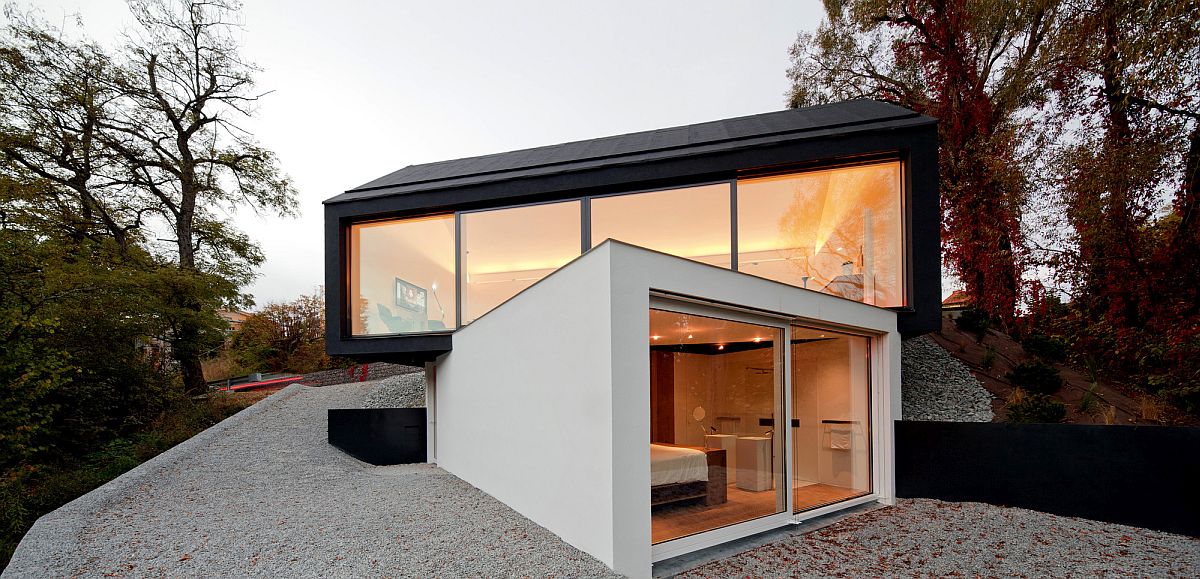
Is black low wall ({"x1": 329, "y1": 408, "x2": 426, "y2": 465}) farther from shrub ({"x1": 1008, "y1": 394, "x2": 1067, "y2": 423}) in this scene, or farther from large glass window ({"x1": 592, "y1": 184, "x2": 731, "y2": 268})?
shrub ({"x1": 1008, "y1": 394, "x2": 1067, "y2": 423})

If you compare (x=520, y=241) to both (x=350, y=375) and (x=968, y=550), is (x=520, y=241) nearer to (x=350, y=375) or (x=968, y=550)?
(x=968, y=550)

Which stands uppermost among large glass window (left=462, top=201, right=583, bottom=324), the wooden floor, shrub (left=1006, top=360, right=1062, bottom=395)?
large glass window (left=462, top=201, right=583, bottom=324)

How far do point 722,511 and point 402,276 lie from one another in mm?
6256

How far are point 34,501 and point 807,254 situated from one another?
31.1 ft

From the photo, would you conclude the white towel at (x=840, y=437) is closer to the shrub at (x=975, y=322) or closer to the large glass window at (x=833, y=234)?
the large glass window at (x=833, y=234)

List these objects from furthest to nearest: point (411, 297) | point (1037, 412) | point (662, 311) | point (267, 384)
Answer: point (267, 384), point (411, 297), point (1037, 412), point (662, 311)

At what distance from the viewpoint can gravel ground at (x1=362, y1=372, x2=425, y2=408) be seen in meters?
12.0

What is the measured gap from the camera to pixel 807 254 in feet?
22.7

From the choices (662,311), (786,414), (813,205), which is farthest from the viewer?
(813,205)

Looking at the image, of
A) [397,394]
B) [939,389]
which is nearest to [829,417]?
[939,389]

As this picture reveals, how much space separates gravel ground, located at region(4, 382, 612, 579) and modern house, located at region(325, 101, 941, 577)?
42 centimetres

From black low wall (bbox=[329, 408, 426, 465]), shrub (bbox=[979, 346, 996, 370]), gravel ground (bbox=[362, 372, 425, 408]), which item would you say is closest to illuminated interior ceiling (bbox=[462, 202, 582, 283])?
black low wall (bbox=[329, 408, 426, 465])

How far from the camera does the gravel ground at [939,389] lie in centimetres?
848

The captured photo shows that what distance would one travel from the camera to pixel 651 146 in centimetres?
834
